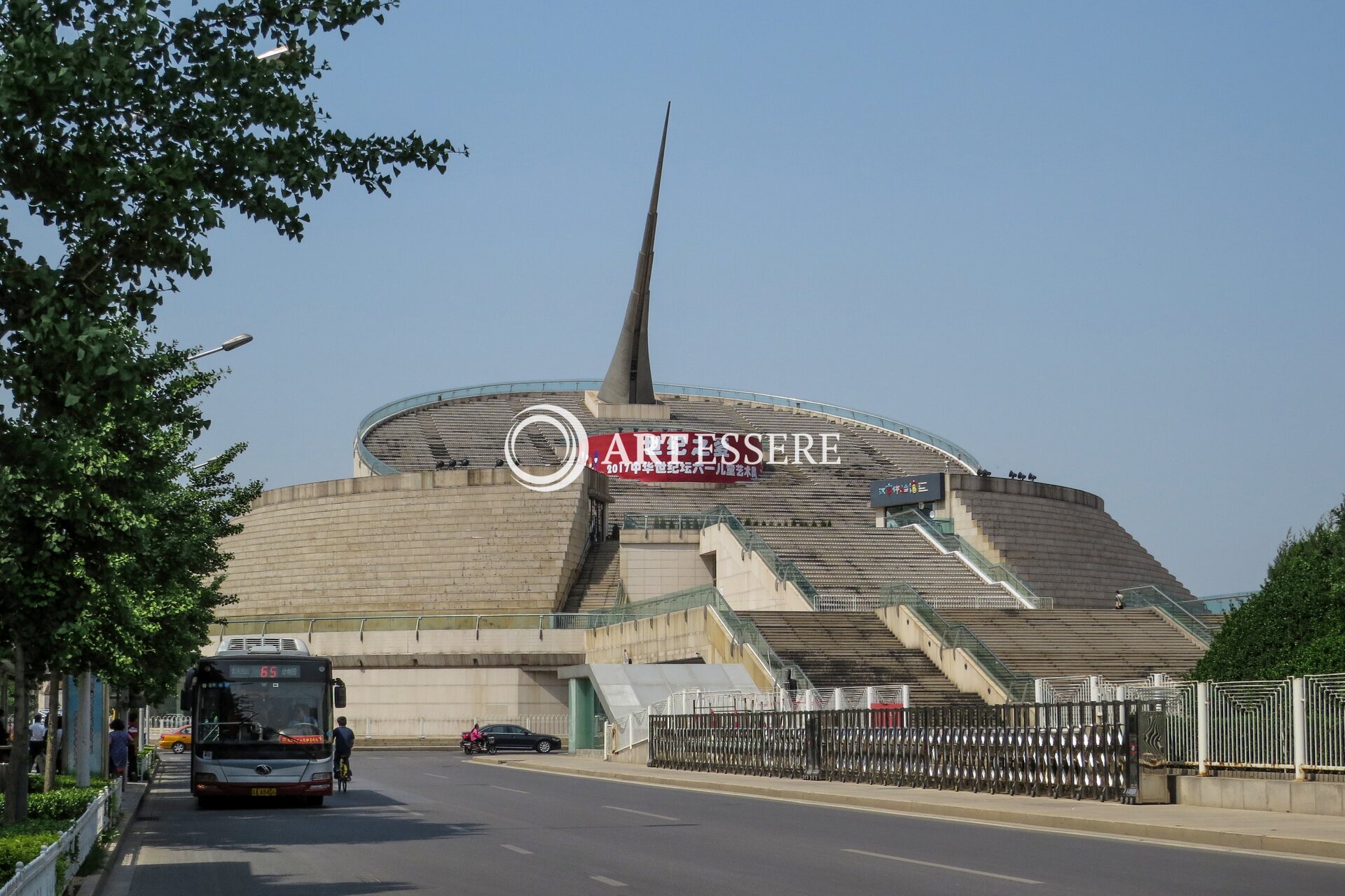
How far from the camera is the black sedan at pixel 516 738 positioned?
52.9m

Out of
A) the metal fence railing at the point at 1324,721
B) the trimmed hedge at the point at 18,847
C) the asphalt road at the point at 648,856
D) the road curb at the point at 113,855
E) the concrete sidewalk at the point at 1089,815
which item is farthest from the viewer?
the metal fence railing at the point at 1324,721

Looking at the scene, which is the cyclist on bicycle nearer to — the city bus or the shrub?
the city bus

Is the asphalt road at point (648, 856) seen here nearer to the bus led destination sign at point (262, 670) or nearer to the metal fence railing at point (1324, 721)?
the bus led destination sign at point (262, 670)

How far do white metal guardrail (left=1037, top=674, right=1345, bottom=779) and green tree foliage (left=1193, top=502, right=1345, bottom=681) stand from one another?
116cm

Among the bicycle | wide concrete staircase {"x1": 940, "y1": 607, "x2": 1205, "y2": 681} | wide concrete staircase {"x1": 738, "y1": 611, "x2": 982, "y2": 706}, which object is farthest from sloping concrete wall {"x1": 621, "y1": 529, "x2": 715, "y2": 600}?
the bicycle

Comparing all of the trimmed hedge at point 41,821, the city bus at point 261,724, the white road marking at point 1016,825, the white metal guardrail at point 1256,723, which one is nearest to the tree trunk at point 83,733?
the trimmed hedge at point 41,821

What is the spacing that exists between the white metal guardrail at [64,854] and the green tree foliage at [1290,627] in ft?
50.7

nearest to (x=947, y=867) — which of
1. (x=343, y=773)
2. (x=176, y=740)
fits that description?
(x=343, y=773)

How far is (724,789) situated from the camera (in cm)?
2912

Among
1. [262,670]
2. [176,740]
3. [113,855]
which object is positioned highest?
[262,670]

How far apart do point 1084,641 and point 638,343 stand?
4742cm

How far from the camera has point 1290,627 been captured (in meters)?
23.0

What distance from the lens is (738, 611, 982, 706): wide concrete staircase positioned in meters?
42.2

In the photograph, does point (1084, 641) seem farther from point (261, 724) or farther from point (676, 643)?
point (261, 724)
